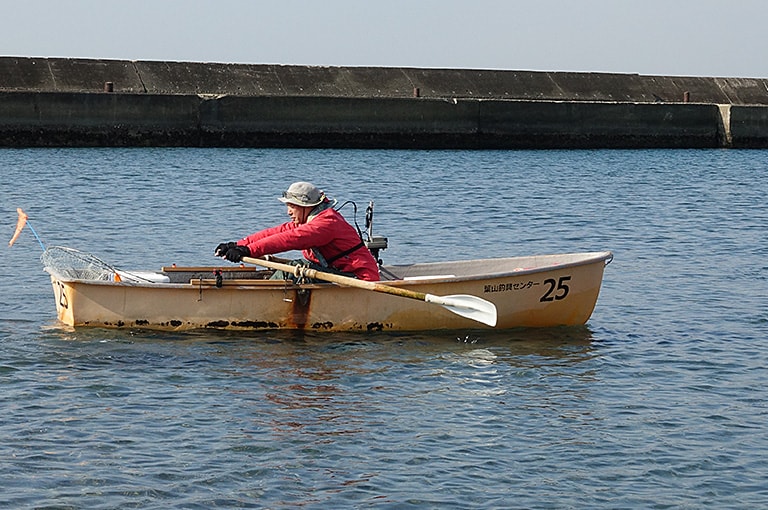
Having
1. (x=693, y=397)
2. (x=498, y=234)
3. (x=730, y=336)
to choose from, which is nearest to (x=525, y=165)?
(x=498, y=234)

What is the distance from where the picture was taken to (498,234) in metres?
19.7

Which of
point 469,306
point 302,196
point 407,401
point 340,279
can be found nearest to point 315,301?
point 340,279

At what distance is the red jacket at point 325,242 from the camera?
36.7 ft

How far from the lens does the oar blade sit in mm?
11055

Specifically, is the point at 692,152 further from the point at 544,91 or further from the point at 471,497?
the point at 471,497

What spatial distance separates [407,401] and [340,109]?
2800 cm

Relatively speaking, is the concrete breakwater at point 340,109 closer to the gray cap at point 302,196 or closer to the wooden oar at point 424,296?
the gray cap at point 302,196

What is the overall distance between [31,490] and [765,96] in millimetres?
44487

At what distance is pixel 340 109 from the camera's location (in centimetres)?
3684

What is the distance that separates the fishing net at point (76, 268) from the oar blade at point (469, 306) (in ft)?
9.89

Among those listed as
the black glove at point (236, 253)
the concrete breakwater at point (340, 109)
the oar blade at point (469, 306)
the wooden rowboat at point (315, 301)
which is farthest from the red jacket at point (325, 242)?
the concrete breakwater at point (340, 109)

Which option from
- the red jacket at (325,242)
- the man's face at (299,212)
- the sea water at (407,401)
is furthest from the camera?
the man's face at (299,212)

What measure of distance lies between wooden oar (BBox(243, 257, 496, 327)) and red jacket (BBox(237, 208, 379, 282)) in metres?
0.17

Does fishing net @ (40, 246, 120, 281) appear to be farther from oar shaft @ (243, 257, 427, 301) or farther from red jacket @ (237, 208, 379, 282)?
oar shaft @ (243, 257, 427, 301)
